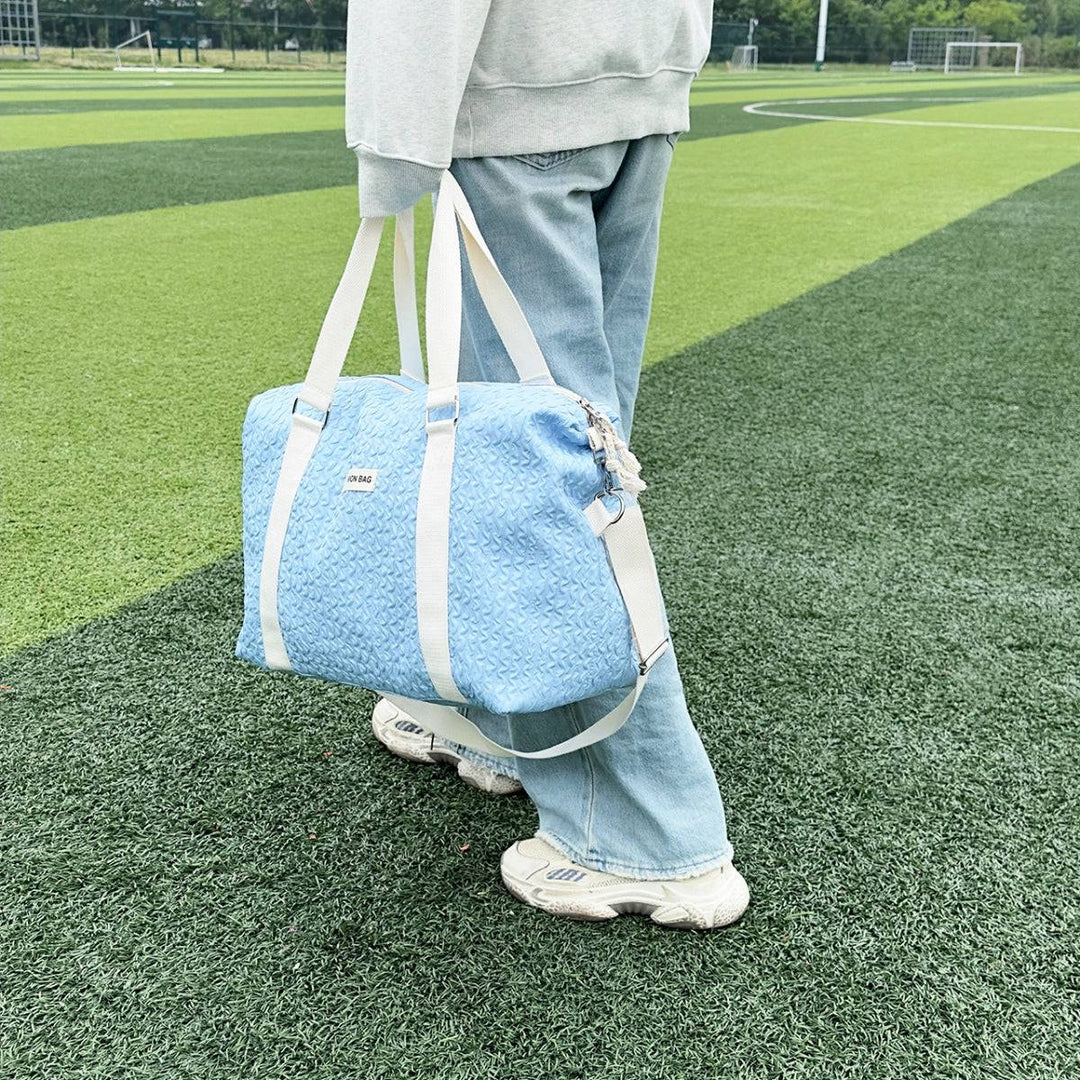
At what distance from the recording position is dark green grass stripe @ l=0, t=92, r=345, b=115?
16.7 meters

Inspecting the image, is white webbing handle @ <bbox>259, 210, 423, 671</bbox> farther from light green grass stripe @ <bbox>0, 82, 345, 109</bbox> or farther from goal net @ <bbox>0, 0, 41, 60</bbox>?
goal net @ <bbox>0, 0, 41, 60</bbox>

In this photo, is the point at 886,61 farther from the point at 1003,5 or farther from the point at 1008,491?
the point at 1008,491

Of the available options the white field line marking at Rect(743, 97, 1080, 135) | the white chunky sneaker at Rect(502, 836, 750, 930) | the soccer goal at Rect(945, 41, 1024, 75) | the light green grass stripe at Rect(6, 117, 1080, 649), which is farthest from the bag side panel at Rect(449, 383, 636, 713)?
the soccer goal at Rect(945, 41, 1024, 75)

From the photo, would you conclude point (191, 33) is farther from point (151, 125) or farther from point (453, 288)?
point (453, 288)

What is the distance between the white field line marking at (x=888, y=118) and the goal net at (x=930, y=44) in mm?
42807

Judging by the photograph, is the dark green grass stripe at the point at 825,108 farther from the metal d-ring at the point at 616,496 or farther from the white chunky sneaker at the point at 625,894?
the metal d-ring at the point at 616,496

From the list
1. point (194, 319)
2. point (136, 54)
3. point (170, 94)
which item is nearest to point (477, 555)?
point (194, 319)

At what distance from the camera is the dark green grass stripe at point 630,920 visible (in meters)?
1.57

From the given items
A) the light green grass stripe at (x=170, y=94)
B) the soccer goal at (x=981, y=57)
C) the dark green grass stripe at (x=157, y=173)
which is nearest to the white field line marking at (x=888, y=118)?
the light green grass stripe at (x=170, y=94)

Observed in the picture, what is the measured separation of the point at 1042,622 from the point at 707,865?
4.07ft

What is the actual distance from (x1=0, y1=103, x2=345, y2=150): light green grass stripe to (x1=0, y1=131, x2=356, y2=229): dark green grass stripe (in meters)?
0.66

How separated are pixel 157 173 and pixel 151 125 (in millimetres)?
5024

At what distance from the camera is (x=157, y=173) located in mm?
10055

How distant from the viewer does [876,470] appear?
11.8 feet
